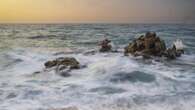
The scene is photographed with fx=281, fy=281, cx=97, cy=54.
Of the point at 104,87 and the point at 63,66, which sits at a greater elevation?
the point at 63,66

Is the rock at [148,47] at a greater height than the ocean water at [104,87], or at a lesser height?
greater

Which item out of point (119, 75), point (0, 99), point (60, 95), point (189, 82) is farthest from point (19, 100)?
point (189, 82)

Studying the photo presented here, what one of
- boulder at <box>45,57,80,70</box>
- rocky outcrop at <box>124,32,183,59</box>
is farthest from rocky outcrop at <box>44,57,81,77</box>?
rocky outcrop at <box>124,32,183,59</box>

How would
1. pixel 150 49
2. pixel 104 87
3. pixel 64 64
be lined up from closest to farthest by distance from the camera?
pixel 104 87 → pixel 64 64 → pixel 150 49

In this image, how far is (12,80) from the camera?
32.1ft

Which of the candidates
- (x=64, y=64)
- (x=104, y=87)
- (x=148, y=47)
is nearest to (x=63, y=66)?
(x=64, y=64)

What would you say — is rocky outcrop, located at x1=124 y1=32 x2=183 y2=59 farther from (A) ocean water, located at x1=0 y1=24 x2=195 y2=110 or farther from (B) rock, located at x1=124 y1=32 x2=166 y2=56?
(A) ocean water, located at x1=0 y1=24 x2=195 y2=110

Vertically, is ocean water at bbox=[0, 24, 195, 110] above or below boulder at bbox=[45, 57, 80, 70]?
below

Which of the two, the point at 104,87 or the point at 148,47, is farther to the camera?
the point at 148,47

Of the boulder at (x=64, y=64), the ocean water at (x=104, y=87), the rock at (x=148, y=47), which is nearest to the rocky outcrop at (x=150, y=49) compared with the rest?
the rock at (x=148, y=47)

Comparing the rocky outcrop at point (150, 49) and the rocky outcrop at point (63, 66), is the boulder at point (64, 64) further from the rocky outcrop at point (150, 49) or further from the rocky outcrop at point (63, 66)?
the rocky outcrop at point (150, 49)

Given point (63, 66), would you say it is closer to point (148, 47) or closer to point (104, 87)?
point (104, 87)

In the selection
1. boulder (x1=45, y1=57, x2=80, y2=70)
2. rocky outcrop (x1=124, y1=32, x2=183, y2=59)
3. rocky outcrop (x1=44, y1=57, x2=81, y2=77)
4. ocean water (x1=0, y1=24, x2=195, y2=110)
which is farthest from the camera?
rocky outcrop (x1=124, y1=32, x2=183, y2=59)

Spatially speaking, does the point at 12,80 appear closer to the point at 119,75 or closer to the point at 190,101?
the point at 119,75
